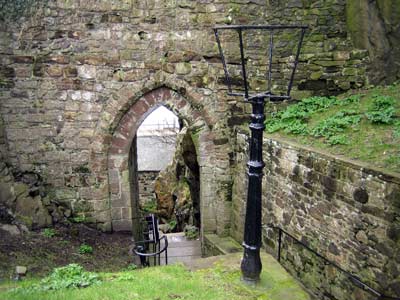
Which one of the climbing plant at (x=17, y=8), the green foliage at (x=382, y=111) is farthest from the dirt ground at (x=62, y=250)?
the green foliage at (x=382, y=111)

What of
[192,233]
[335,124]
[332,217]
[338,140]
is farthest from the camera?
[192,233]

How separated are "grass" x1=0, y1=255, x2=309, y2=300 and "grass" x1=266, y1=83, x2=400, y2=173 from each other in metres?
1.78

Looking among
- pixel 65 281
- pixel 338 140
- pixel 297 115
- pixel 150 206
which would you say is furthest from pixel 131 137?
pixel 150 206

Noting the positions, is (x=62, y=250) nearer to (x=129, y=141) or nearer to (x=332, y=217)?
(x=129, y=141)

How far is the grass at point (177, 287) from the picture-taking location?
12.3 ft

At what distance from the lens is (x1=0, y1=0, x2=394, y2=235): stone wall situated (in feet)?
22.5

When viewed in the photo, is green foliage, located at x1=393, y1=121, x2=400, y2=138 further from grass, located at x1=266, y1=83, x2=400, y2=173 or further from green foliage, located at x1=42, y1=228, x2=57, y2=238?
green foliage, located at x1=42, y1=228, x2=57, y2=238

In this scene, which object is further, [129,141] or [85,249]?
[129,141]

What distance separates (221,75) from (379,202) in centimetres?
419

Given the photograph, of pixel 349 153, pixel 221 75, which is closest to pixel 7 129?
pixel 221 75

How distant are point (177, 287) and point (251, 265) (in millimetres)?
846

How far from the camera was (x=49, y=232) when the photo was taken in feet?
22.3

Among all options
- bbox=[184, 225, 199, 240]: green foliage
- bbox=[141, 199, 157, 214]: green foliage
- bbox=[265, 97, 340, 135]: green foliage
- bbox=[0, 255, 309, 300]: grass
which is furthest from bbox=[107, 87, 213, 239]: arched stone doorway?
bbox=[141, 199, 157, 214]: green foliage

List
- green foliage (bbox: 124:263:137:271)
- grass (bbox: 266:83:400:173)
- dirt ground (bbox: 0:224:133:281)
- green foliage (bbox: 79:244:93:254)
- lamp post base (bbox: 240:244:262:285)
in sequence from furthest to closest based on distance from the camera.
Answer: green foliage (bbox: 79:244:93:254), green foliage (bbox: 124:263:137:271), dirt ground (bbox: 0:224:133:281), grass (bbox: 266:83:400:173), lamp post base (bbox: 240:244:262:285)
